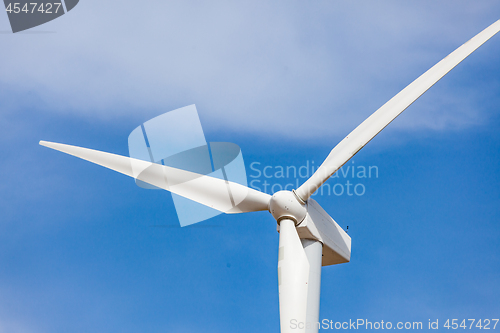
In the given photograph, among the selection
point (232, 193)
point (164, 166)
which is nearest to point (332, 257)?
point (232, 193)

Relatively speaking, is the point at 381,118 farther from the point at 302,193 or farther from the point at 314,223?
the point at 314,223

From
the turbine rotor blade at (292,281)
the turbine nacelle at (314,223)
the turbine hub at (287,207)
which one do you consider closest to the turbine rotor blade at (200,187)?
the turbine hub at (287,207)

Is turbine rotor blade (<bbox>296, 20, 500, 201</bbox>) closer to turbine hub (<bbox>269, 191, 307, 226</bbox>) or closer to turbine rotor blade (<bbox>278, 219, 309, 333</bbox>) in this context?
turbine hub (<bbox>269, 191, 307, 226</bbox>)

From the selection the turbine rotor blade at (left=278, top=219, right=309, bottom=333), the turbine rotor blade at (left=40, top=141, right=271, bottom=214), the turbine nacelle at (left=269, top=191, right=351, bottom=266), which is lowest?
the turbine rotor blade at (left=278, top=219, right=309, bottom=333)

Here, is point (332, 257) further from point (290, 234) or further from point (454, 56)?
point (454, 56)

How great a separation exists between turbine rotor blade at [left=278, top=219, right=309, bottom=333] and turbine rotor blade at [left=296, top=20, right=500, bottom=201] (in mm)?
1733

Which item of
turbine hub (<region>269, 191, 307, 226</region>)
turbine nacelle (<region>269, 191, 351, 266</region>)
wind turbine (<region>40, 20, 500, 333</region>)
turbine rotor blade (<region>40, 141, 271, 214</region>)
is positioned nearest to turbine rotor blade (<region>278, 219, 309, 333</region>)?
wind turbine (<region>40, 20, 500, 333</region>)

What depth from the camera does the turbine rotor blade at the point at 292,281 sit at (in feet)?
44.0

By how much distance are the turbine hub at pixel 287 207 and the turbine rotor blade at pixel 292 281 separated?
40 centimetres

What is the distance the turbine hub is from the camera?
16141 millimetres

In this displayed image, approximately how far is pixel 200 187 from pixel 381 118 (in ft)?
21.7

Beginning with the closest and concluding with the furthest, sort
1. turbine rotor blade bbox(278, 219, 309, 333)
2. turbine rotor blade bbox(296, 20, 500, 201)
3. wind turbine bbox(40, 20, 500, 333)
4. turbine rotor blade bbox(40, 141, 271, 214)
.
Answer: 1. turbine rotor blade bbox(278, 219, 309, 333)
2. wind turbine bbox(40, 20, 500, 333)
3. turbine rotor blade bbox(296, 20, 500, 201)
4. turbine rotor blade bbox(40, 141, 271, 214)

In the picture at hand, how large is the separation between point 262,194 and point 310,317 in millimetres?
4566

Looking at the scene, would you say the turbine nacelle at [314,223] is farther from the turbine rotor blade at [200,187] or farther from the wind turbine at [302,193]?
the turbine rotor blade at [200,187]
